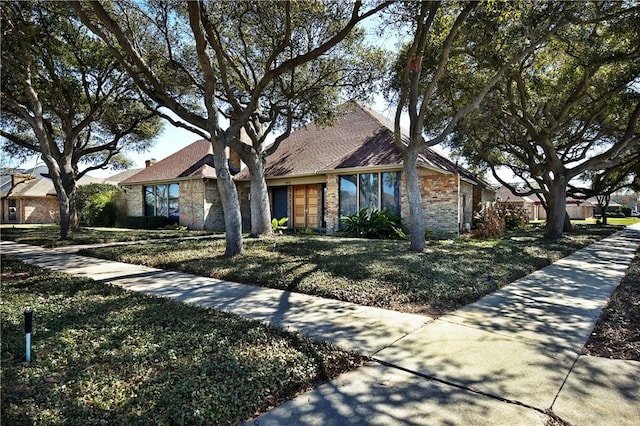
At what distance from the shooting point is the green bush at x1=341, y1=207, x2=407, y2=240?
42.9 ft

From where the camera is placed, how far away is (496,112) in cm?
1434

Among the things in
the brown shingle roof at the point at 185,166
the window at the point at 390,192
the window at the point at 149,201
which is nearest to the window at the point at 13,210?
the brown shingle roof at the point at 185,166

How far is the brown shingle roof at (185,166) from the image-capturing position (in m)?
18.5

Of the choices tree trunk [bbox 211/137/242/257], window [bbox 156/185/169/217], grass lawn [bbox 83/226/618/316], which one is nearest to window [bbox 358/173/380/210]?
grass lawn [bbox 83/226/618/316]

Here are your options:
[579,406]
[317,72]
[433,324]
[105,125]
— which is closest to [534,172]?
[317,72]

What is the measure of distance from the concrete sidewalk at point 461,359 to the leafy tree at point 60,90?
866 centimetres

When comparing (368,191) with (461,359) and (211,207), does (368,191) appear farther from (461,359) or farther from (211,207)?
(461,359)

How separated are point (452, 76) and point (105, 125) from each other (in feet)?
55.5

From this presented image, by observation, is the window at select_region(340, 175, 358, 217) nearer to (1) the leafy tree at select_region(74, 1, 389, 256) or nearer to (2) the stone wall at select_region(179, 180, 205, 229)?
(1) the leafy tree at select_region(74, 1, 389, 256)

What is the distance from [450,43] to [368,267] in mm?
5613

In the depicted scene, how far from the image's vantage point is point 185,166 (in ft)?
65.9

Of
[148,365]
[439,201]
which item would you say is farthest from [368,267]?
[439,201]

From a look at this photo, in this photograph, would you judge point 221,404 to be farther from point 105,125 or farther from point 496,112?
point 105,125

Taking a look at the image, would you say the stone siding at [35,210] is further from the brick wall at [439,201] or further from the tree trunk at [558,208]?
the tree trunk at [558,208]
